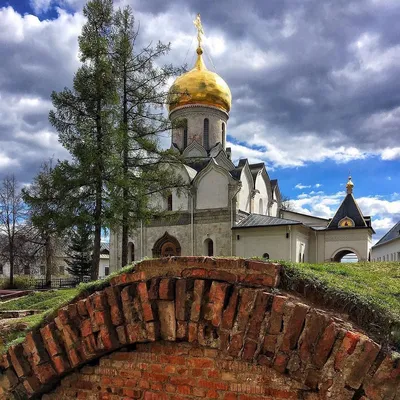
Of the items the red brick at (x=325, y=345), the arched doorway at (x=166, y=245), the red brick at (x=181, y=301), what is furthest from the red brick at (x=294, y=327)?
the arched doorway at (x=166, y=245)

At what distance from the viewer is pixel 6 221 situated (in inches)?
1117

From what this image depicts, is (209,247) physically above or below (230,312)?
above

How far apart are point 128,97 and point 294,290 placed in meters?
15.2

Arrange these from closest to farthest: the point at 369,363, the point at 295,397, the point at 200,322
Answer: the point at 369,363, the point at 295,397, the point at 200,322

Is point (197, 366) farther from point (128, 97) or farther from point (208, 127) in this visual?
point (208, 127)

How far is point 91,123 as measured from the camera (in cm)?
1538

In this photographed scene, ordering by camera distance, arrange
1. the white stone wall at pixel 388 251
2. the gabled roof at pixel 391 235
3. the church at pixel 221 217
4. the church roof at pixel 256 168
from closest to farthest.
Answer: the church at pixel 221 217, the church roof at pixel 256 168, the white stone wall at pixel 388 251, the gabled roof at pixel 391 235

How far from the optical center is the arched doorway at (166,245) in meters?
25.3

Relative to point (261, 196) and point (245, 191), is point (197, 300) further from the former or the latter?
point (261, 196)

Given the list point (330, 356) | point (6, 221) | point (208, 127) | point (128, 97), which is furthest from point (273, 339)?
point (6, 221)

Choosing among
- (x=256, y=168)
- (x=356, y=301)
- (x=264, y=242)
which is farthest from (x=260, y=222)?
(x=356, y=301)

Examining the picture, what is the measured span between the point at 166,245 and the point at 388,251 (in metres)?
17.4

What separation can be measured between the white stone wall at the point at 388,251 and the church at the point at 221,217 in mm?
4262

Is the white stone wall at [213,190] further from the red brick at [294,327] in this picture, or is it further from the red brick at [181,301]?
the red brick at [294,327]
